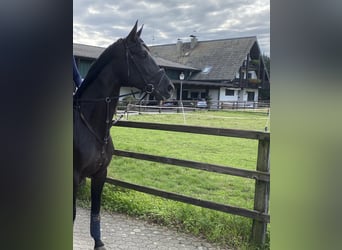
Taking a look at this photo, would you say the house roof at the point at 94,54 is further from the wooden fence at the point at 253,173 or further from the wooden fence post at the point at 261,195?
the wooden fence post at the point at 261,195

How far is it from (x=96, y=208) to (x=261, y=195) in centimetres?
95

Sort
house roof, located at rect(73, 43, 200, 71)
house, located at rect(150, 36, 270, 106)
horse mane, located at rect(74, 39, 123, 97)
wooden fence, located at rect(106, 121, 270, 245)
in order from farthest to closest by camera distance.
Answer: wooden fence, located at rect(106, 121, 270, 245) < horse mane, located at rect(74, 39, 123, 97) < house roof, located at rect(73, 43, 200, 71) < house, located at rect(150, 36, 270, 106)

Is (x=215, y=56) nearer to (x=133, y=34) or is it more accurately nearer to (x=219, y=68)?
(x=219, y=68)

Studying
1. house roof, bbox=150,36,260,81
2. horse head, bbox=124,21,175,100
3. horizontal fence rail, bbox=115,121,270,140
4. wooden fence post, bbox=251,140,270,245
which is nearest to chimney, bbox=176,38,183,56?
house roof, bbox=150,36,260,81

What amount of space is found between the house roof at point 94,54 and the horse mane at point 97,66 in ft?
0.08

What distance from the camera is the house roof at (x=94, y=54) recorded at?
4.67 ft

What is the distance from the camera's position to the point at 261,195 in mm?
1751

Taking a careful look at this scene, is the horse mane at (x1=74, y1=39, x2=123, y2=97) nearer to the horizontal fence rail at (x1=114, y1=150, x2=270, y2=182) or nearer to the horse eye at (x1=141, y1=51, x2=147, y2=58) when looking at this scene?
the horse eye at (x1=141, y1=51, x2=147, y2=58)

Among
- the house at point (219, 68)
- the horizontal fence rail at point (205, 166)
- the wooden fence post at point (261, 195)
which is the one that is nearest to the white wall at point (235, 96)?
the house at point (219, 68)

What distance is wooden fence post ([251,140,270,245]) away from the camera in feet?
5.63

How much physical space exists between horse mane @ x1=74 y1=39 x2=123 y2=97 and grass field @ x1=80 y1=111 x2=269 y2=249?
0.34 meters

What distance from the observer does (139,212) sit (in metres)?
2.17

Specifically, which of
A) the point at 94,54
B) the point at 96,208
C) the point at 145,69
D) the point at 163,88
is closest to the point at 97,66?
the point at 94,54
